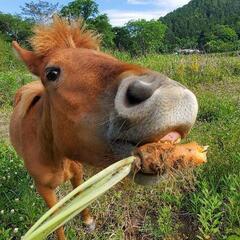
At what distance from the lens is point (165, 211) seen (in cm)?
365

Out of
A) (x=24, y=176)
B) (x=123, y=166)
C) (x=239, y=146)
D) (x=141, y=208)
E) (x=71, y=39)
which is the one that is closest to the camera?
(x=123, y=166)

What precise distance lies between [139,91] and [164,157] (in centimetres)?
37

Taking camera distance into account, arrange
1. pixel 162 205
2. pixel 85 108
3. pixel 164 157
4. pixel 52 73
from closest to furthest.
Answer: pixel 164 157, pixel 85 108, pixel 52 73, pixel 162 205

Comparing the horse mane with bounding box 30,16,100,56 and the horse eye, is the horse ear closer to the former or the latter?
the horse mane with bounding box 30,16,100,56

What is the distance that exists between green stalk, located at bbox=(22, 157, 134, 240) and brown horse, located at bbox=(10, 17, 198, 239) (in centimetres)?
38

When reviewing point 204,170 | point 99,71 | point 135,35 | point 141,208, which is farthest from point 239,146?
point 135,35

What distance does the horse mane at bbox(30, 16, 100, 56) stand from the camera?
3170 millimetres

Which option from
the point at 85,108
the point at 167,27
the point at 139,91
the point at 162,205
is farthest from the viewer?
the point at 167,27

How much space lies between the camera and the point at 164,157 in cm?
218

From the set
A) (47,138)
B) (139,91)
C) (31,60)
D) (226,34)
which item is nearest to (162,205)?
(47,138)

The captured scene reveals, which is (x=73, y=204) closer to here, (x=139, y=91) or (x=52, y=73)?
(x=139, y=91)

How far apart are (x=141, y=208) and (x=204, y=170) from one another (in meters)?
0.75

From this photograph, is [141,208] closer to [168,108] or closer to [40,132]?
[40,132]

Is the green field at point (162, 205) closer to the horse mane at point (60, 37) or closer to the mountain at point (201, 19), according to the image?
the horse mane at point (60, 37)
